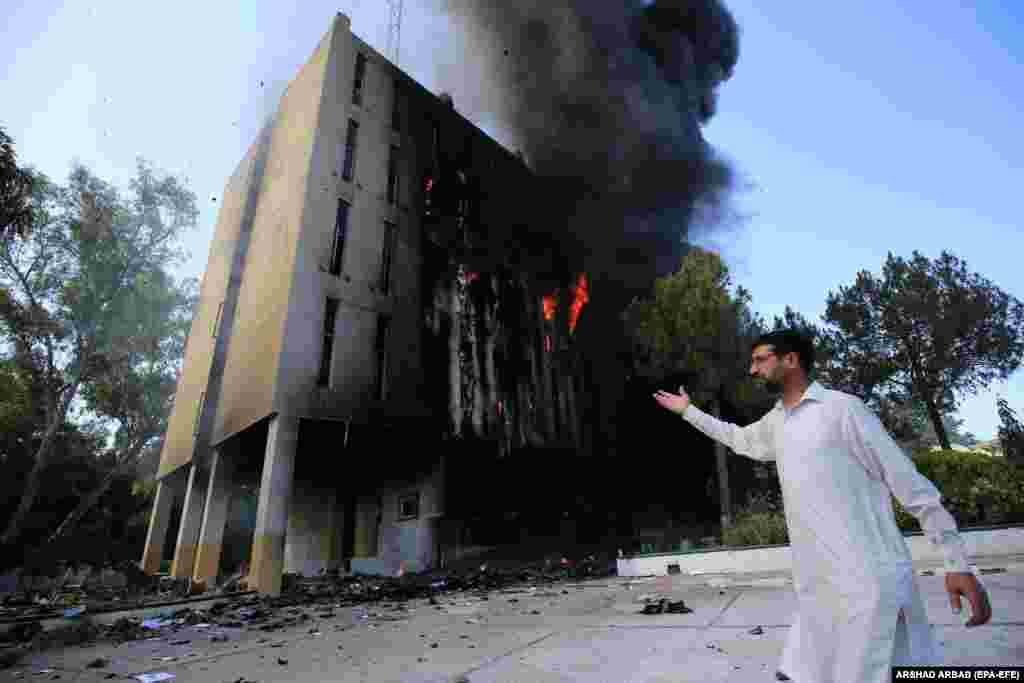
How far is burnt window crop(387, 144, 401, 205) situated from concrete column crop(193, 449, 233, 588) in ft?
33.7

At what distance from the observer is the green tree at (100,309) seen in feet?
67.2

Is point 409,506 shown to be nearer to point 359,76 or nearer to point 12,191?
point 12,191

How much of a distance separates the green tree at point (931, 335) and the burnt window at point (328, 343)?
25648 millimetres

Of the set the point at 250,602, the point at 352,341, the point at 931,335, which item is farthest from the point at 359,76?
the point at 931,335

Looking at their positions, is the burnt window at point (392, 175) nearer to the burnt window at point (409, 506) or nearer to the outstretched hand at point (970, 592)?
the burnt window at point (409, 506)

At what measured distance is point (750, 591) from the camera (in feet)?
20.3

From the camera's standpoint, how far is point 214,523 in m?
15.4

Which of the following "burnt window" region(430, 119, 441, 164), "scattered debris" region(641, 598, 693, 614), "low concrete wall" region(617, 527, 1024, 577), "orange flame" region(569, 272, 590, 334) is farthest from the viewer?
"orange flame" region(569, 272, 590, 334)

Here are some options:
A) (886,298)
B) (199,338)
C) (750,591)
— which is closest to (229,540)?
(199,338)

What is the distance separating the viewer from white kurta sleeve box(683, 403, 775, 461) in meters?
2.55

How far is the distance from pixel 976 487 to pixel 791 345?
33.3 ft

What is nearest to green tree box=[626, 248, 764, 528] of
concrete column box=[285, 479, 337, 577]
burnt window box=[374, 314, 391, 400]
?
burnt window box=[374, 314, 391, 400]

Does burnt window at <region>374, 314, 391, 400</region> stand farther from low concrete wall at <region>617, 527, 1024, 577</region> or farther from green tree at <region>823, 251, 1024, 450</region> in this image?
green tree at <region>823, 251, 1024, 450</region>

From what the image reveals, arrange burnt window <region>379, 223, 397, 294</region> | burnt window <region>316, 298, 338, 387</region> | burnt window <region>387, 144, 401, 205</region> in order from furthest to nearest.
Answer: burnt window <region>387, 144, 401, 205</region>, burnt window <region>379, 223, 397, 294</region>, burnt window <region>316, 298, 338, 387</region>
